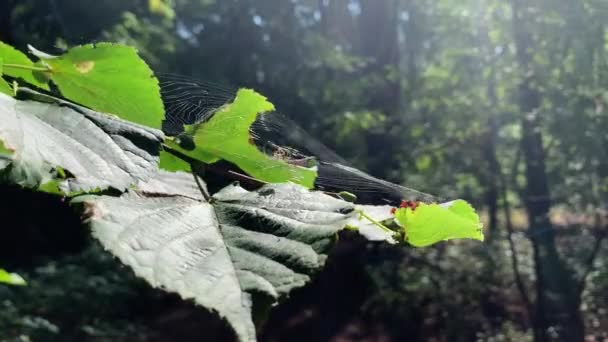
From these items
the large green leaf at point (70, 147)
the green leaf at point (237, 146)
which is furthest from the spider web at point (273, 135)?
the large green leaf at point (70, 147)

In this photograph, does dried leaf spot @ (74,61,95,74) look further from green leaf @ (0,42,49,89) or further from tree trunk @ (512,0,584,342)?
tree trunk @ (512,0,584,342)

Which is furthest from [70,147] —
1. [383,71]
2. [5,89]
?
[383,71]

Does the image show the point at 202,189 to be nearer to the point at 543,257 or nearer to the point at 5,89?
the point at 5,89

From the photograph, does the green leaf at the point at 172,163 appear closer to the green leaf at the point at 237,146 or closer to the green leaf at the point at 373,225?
the green leaf at the point at 237,146

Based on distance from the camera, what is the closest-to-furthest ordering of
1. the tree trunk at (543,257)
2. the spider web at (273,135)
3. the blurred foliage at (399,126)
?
1. the spider web at (273,135)
2. the blurred foliage at (399,126)
3. the tree trunk at (543,257)

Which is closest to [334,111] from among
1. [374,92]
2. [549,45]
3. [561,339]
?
[374,92]

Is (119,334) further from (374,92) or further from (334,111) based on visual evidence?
(374,92)

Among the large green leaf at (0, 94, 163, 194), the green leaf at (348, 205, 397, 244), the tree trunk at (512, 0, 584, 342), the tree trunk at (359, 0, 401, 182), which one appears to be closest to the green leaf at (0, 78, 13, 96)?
the large green leaf at (0, 94, 163, 194)
